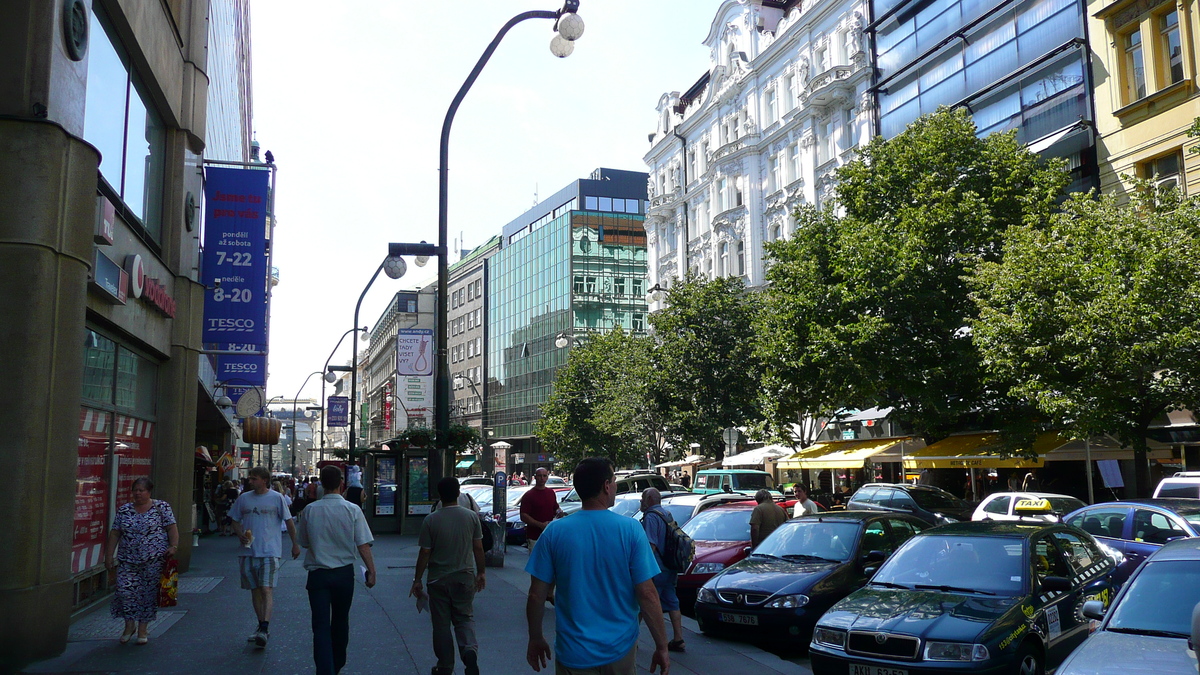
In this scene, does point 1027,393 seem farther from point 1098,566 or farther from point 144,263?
point 144,263

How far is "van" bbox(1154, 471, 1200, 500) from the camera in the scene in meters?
16.1

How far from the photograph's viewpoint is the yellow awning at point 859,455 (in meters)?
30.2

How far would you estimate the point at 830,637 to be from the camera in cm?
806

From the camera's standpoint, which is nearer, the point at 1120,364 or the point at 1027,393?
the point at 1120,364

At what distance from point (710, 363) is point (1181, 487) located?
24.1 metres

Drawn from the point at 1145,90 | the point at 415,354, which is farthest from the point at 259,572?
the point at 1145,90

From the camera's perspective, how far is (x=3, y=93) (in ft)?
29.6

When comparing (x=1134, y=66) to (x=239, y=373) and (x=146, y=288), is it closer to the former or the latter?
(x=239, y=373)

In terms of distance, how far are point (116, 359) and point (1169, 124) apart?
87.2 ft

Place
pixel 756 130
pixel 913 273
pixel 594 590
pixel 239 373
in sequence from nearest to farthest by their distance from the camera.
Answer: pixel 594 590, pixel 239 373, pixel 913 273, pixel 756 130

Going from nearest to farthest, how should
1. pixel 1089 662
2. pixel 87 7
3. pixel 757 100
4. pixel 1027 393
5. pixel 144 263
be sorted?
pixel 1089 662, pixel 87 7, pixel 144 263, pixel 1027 393, pixel 757 100

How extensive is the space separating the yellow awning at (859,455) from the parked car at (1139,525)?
55.4ft

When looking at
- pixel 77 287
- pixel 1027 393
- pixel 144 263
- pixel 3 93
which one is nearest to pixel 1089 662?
pixel 77 287

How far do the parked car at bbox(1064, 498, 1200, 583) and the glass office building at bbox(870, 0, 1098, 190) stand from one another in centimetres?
1912
